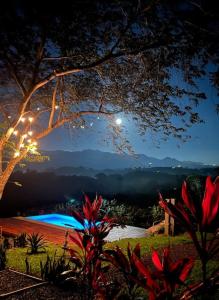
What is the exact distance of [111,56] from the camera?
7621 millimetres

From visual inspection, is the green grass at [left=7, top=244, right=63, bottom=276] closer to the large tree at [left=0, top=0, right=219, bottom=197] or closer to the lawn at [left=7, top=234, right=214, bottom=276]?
the lawn at [left=7, top=234, right=214, bottom=276]

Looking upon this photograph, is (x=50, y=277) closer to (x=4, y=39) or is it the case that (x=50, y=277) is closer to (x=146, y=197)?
(x=4, y=39)

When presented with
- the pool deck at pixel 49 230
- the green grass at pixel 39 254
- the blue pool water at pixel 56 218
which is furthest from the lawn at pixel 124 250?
the blue pool water at pixel 56 218

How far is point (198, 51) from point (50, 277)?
531 centimetres

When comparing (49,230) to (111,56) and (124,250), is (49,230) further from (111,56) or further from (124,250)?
(111,56)

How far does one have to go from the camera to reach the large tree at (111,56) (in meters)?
7.00

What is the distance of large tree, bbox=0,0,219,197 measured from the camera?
700 centimetres

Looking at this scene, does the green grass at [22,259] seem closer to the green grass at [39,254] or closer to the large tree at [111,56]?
the green grass at [39,254]

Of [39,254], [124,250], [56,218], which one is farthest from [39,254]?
[56,218]

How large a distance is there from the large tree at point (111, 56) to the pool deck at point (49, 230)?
3590 mm

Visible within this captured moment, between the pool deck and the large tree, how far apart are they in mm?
3590

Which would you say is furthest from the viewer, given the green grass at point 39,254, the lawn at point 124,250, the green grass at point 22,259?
the green grass at point 39,254

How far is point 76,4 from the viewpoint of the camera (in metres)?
7.11

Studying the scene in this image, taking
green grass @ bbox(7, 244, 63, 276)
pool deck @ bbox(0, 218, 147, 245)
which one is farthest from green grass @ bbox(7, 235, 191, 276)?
pool deck @ bbox(0, 218, 147, 245)
